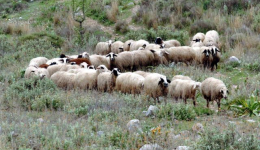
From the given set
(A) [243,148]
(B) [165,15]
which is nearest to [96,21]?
(B) [165,15]

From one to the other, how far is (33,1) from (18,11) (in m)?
2.65

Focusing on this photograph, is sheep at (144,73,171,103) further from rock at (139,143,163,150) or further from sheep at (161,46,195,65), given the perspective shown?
rock at (139,143,163,150)

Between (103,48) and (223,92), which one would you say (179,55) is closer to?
(103,48)

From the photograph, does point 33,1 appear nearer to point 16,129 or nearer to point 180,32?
point 180,32

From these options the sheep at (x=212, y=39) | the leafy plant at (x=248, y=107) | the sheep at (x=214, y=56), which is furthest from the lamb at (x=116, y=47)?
the leafy plant at (x=248, y=107)

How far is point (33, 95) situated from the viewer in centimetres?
1141

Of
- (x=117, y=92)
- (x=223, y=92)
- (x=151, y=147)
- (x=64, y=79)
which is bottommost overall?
(x=151, y=147)

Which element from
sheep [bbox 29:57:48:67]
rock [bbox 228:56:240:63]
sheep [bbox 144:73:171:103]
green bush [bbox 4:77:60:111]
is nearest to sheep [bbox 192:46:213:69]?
rock [bbox 228:56:240:63]

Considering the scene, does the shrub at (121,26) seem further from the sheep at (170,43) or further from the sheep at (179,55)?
the sheep at (179,55)

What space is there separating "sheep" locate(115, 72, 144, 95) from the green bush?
2083mm

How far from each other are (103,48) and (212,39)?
5135 millimetres

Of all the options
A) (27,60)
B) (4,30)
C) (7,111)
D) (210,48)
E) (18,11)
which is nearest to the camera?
(7,111)

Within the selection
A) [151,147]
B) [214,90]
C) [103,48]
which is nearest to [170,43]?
[103,48]

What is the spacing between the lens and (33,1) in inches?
1164
